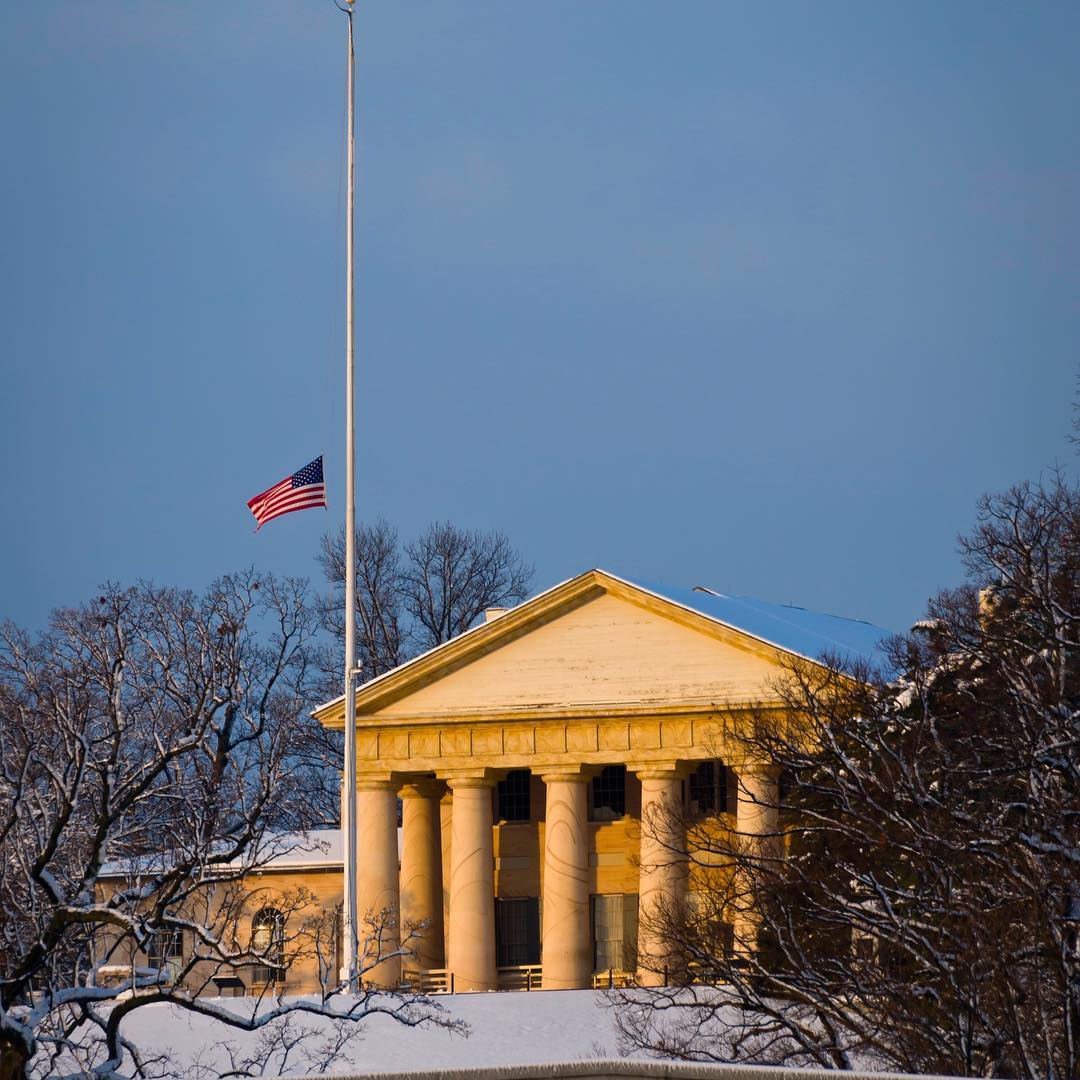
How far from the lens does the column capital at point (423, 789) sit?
62625mm

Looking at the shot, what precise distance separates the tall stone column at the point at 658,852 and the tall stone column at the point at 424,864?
617 centimetres

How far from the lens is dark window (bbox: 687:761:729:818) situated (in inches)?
2406

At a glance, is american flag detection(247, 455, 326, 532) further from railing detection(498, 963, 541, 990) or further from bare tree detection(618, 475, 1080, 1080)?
railing detection(498, 963, 541, 990)

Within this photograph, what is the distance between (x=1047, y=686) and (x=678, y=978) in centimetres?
1186

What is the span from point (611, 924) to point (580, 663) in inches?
306

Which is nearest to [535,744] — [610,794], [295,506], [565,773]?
[565,773]

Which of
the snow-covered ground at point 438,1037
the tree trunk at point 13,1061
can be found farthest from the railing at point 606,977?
the tree trunk at point 13,1061

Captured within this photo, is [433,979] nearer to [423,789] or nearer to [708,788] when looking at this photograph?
[423,789]

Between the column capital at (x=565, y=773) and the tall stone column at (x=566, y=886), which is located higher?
the column capital at (x=565, y=773)

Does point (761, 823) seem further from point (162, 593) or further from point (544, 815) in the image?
point (162, 593)

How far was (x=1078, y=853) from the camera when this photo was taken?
1100 inches

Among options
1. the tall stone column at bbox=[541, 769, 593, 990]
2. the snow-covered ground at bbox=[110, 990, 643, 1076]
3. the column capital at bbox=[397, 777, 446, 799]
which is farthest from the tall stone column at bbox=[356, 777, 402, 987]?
the snow-covered ground at bbox=[110, 990, 643, 1076]

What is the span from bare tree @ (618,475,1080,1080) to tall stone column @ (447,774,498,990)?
17684 mm

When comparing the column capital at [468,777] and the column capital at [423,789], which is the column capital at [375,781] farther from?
the column capital at [423,789]
